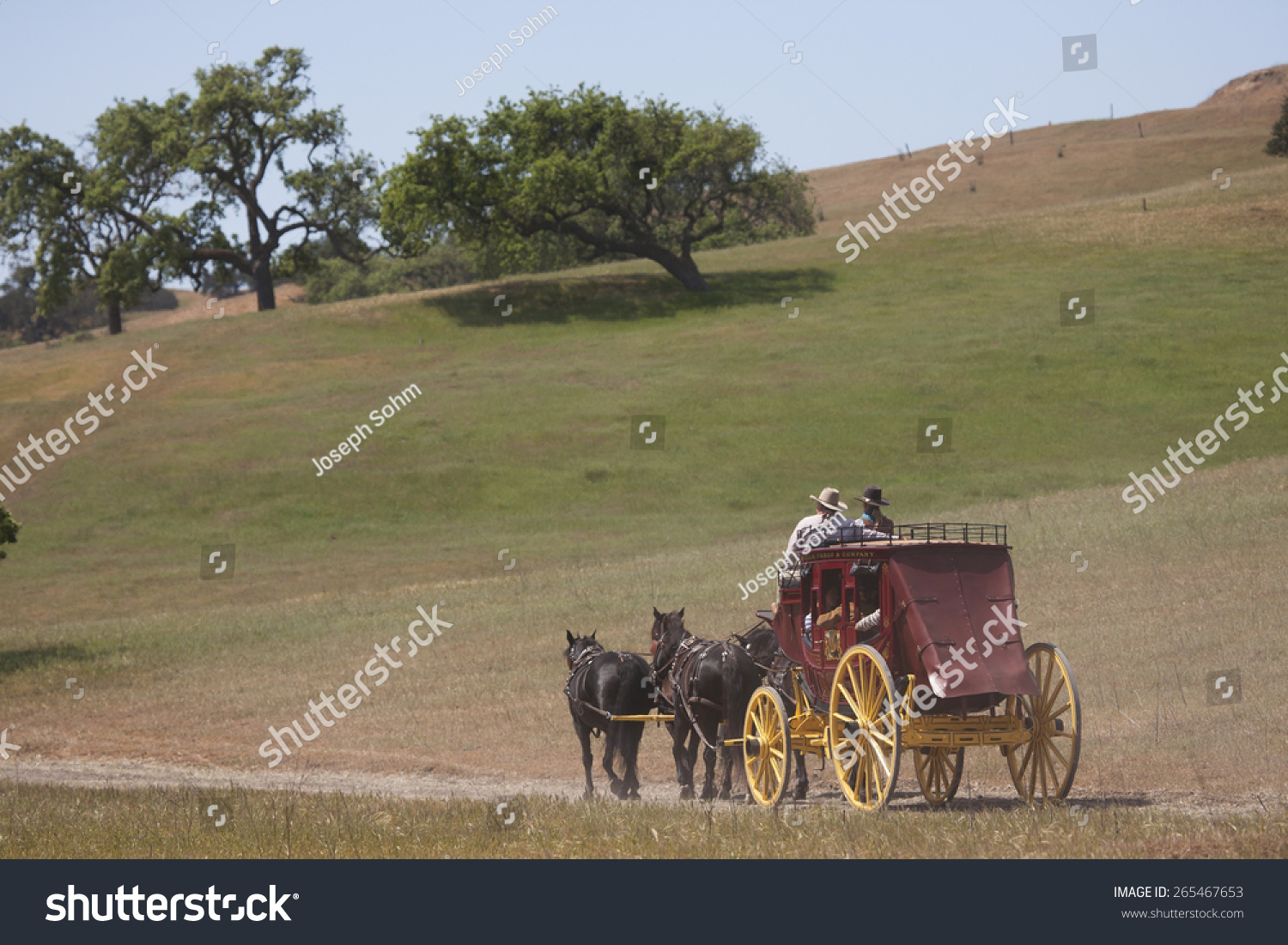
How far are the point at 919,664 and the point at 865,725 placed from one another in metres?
0.70

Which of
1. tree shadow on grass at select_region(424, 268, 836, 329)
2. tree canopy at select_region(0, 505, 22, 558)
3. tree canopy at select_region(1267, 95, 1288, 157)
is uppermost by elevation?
tree canopy at select_region(1267, 95, 1288, 157)

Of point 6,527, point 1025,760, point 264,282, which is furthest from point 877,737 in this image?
point 264,282

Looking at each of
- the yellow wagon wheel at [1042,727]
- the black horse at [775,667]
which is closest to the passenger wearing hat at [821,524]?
the black horse at [775,667]

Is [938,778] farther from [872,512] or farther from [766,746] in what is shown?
[872,512]

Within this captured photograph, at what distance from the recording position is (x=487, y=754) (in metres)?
16.9

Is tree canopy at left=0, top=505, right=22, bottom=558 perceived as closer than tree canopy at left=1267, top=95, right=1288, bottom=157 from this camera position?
Yes

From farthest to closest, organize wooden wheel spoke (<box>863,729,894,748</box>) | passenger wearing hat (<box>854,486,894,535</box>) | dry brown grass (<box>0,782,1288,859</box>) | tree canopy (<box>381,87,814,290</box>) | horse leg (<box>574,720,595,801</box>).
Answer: tree canopy (<box>381,87,814,290</box>)
horse leg (<box>574,720,595,801</box>)
passenger wearing hat (<box>854,486,894,535</box>)
wooden wheel spoke (<box>863,729,894,748</box>)
dry brown grass (<box>0,782,1288,859</box>)

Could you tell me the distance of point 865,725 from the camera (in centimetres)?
997

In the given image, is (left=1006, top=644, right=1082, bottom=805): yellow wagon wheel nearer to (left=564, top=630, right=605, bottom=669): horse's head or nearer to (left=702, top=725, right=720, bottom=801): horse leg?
(left=702, top=725, right=720, bottom=801): horse leg

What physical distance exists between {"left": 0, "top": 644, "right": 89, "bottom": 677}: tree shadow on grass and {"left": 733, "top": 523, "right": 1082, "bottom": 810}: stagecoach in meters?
19.2

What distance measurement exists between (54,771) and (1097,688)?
580 inches

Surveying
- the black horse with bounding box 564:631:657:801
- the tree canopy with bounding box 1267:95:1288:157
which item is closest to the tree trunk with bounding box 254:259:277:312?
the black horse with bounding box 564:631:657:801

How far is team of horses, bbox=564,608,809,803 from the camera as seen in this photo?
515 inches
